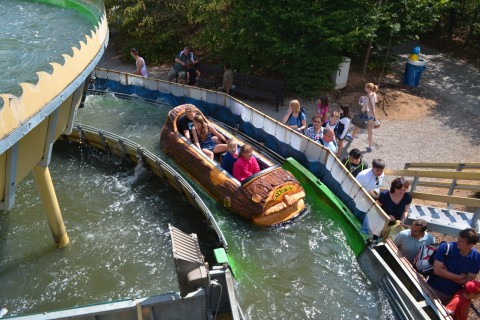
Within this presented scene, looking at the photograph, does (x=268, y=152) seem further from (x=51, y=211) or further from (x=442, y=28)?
(x=442, y=28)

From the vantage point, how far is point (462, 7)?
1683cm

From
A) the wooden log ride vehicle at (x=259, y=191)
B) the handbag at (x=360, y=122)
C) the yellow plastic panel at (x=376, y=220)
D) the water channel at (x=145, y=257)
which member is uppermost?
the handbag at (x=360, y=122)

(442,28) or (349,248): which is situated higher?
(442,28)

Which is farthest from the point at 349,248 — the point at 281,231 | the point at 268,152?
the point at 268,152

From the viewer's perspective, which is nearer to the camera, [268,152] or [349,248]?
[349,248]

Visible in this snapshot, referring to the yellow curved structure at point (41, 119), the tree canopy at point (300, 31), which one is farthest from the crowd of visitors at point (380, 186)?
the yellow curved structure at point (41, 119)

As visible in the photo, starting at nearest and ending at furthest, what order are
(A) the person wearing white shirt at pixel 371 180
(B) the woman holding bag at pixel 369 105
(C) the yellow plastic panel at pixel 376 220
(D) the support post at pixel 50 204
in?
(C) the yellow plastic panel at pixel 376 220 < (D) the support post at pixel 50 204 < (A) the person wearing white shirt at pixel 371 180 < (B) the woman holding bag at pixel 369 105

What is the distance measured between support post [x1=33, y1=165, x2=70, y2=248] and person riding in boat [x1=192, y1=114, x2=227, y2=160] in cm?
293

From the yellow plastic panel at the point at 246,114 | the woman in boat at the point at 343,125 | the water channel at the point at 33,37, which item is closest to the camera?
the woman in boat at the point at 343,125

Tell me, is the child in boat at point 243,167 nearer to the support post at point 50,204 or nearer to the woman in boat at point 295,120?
the woman in boat at point 295,120

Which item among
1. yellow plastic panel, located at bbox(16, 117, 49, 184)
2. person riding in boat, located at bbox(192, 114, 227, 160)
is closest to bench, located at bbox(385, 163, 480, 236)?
person riding in boat, located at bbox(192, 114, 227, 160)

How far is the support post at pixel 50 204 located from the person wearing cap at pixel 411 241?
18.4 feet

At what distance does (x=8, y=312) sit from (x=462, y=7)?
60.3 feet

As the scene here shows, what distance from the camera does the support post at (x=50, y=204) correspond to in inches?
266
